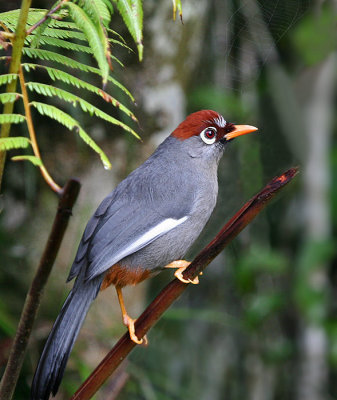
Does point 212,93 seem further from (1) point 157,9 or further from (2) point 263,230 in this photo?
(2) point 263,230

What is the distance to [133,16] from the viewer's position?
0.98 metres

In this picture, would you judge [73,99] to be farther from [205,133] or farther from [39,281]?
[205,133]

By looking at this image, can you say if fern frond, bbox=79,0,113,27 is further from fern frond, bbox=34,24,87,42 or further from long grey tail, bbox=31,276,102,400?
long grey tail, bbox=31,276,102,400

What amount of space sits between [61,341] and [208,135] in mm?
880

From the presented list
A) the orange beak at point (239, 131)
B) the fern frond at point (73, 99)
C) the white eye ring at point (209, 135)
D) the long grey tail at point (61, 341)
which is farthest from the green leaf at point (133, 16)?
the white eye ring at point (209, 135)

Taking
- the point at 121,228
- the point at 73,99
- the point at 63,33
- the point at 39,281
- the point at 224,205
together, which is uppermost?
the point at 63,33

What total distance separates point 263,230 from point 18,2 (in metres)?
1.97

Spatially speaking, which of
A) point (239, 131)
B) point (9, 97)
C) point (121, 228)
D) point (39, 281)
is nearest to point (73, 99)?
point (9, 97)

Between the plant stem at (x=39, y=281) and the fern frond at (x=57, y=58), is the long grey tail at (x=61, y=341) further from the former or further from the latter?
the fern frond at (x=57, y=58)

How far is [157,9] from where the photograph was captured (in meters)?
2.65

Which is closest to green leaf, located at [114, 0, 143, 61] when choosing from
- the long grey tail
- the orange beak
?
the long grey tail

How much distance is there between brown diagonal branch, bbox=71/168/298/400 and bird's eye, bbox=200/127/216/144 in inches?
30.7

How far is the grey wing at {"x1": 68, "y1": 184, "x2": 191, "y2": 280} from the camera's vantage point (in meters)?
1.53

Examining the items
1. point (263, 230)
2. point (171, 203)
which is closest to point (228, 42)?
point (171, 203)
